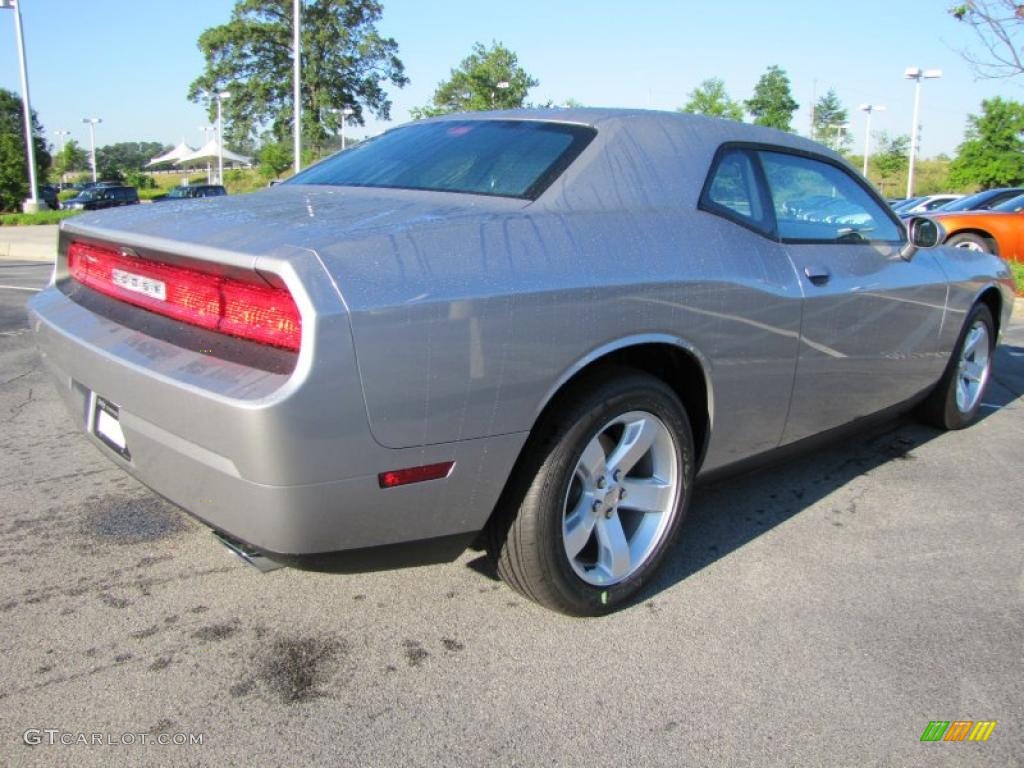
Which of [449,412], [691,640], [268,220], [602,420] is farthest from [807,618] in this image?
[268,220]

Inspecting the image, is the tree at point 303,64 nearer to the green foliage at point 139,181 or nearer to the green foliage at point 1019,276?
the green foliage at point 139,181

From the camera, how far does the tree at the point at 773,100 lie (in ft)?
167

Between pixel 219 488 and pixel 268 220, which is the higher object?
pixel 268 220

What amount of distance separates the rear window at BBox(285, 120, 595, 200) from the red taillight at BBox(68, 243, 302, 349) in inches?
35.2

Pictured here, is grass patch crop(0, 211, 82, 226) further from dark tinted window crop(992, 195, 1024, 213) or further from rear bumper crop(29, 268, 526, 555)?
rear bumper crop(29, 268, 526, 555)

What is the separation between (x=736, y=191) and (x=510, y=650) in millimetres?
1747

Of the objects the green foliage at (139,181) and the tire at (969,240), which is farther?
the green foliage at (139,181)

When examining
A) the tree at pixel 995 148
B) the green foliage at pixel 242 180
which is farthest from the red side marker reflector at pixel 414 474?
the green foliage at pixel 242 180

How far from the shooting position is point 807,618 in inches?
107

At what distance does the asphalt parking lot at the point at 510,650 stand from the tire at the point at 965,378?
3.70 ft

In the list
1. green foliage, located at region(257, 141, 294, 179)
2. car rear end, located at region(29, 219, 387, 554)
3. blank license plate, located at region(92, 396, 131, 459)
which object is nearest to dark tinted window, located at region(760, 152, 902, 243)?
car rear end, located at region(29, 219, 387, 554)

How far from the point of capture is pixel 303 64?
171 ft

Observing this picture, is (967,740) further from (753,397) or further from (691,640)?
(753,397)

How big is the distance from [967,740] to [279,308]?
1982 mm
